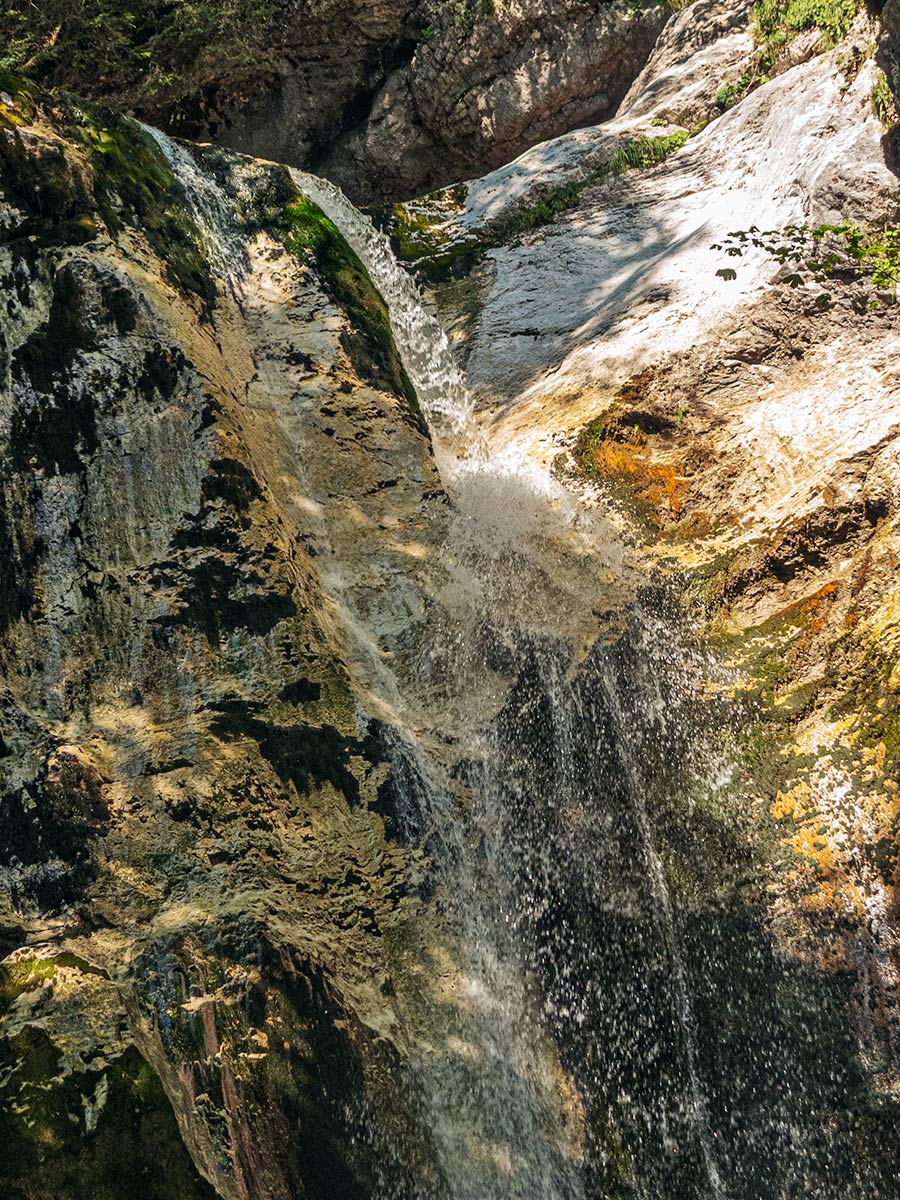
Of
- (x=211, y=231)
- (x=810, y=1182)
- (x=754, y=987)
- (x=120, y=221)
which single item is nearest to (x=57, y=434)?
(x=120, y=221)

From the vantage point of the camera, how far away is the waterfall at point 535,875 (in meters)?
4.77

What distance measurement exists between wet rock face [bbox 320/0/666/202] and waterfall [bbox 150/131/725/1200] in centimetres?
596

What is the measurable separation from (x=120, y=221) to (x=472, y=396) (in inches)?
122

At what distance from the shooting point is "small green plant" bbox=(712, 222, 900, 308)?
6.77 metres

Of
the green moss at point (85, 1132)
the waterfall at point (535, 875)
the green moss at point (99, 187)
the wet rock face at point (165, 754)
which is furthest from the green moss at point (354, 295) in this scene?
the green moss at point (85, 1132)

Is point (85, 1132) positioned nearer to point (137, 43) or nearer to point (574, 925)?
point (574, 925)

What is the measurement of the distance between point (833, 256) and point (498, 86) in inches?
237

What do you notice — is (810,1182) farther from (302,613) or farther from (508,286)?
(508,286)

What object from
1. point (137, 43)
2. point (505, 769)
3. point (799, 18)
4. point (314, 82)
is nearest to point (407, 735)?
point (505, 769)

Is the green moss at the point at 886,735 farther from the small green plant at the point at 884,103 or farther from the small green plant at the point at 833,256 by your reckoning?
the small green plant at the point at 884,103

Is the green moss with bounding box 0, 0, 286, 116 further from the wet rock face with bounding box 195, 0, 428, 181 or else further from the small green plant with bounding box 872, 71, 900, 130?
the small green plant with bounding box 872, 71, 900, 130

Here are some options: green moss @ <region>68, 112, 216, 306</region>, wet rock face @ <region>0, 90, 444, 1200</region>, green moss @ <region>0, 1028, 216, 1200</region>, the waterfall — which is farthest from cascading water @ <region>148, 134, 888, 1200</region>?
green moss @ <region>68, 112, 216, 306</region>

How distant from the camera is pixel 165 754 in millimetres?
4793

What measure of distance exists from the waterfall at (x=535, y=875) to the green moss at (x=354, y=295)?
0.78 metres
